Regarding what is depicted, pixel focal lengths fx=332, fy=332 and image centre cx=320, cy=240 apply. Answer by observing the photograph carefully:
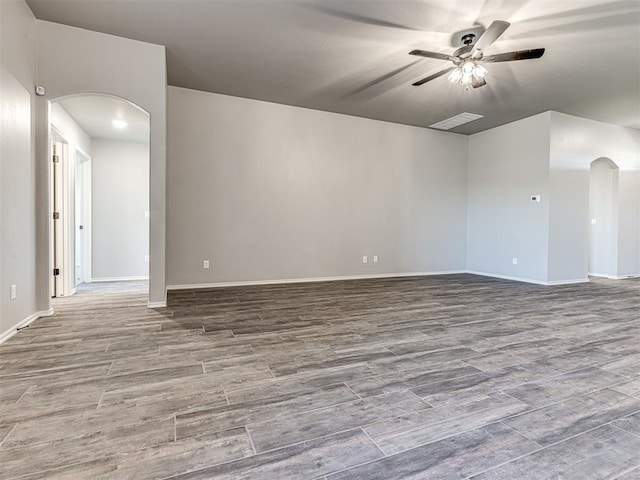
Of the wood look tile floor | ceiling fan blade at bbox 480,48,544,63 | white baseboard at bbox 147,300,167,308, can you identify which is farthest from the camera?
white baseboard at bbox 147,300,167,308

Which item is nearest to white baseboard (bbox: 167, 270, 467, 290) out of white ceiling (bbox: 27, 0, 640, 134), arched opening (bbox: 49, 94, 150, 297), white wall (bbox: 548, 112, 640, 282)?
arched opening (bbox: 49, 94, 150, 297)

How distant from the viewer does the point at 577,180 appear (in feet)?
19.1

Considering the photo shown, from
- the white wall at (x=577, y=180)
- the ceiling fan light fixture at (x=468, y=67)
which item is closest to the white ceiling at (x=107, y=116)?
the ceiling fan light fixture at (x=468, y=67)

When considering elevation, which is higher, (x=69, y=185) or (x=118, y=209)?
(x=69, y=185)

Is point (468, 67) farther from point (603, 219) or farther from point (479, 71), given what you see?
point (603, 219)

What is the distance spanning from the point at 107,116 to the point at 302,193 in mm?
3037

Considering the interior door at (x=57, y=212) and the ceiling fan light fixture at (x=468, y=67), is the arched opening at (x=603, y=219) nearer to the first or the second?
the ceiling fan light fixture at (x=468, y=67)

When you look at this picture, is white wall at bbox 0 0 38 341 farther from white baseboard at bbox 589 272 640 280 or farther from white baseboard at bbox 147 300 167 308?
white baseboard at bbox 589 272 640 280

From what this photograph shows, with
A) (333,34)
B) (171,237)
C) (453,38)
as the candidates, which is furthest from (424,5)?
(171,237)

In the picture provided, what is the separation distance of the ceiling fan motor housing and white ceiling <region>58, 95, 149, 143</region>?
3441 mm

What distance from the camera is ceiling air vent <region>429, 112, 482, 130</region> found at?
577 cm

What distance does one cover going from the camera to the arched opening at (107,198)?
487 cm

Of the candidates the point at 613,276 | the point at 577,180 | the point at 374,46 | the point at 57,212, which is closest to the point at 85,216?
the point at 57,212

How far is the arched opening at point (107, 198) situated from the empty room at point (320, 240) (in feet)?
0.13
